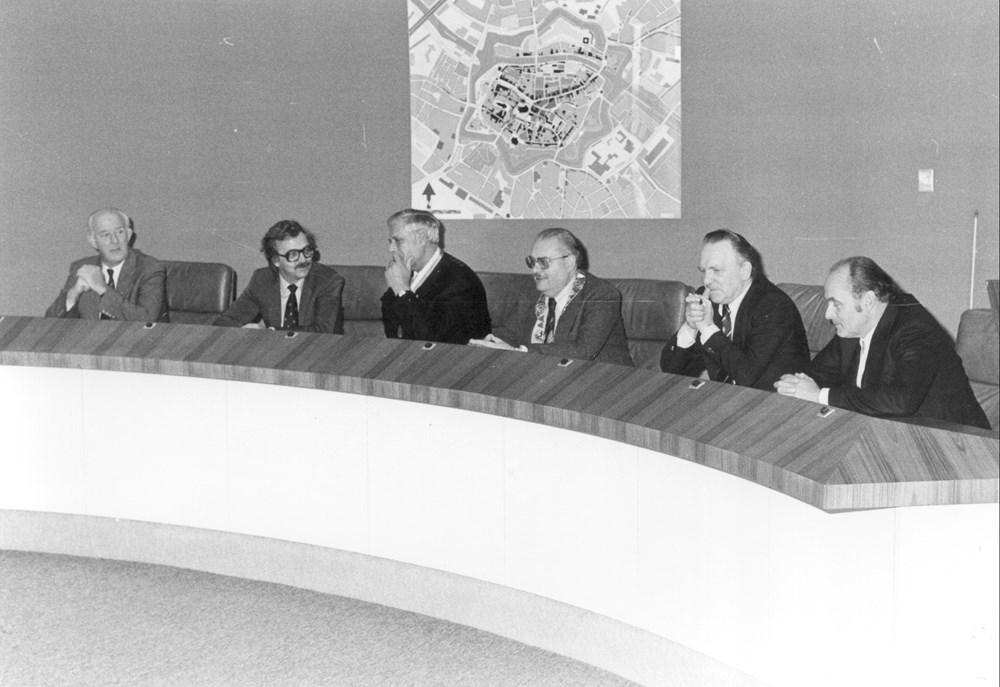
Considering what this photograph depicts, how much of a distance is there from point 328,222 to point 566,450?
2911 mm

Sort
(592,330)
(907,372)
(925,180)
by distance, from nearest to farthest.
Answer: (907,372) < (925,180) < (592,330)

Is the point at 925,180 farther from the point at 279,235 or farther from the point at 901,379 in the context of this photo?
→ the point at 279,235

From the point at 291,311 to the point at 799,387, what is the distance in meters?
2.09

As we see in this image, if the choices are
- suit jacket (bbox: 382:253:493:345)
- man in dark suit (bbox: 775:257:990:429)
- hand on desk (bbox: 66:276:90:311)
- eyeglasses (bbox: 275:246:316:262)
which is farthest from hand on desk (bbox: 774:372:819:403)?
hand on desk (bbox: 66:276:90:311)

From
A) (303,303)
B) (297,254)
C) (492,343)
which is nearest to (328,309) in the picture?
(303,303)

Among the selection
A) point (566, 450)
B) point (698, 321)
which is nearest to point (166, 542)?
point (566, 450)

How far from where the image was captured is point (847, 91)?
4230 millimetres

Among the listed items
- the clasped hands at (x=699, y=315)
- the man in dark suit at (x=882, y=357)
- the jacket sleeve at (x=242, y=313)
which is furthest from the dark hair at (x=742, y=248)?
the jacket sleeve at (x=242, y=313)

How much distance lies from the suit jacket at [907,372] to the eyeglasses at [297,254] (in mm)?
2189

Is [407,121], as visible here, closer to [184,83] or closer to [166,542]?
[184,83]

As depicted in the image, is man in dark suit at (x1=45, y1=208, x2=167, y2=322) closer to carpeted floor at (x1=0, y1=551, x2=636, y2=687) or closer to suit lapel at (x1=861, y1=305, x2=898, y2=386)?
carpeted floor at (x1=0, y1=551, x2=636, y2=687)

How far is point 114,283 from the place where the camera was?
16.1 feet

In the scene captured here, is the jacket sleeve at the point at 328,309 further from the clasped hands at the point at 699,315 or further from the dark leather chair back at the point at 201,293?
the clasped hands at the point at 699,315

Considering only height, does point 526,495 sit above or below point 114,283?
below
